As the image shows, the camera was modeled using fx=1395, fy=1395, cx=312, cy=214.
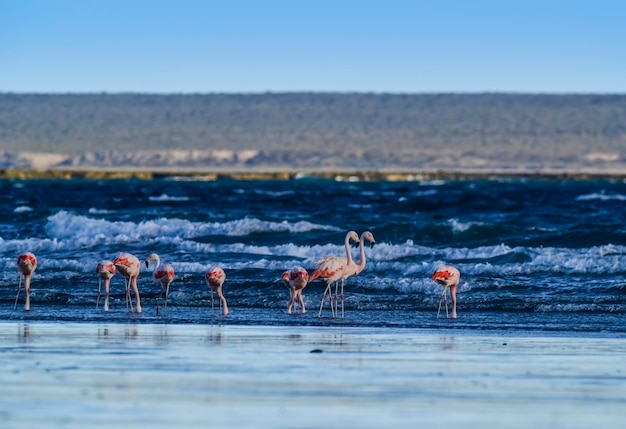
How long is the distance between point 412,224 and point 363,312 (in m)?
12.5

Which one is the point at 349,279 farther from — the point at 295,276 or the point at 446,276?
the point at 446,276

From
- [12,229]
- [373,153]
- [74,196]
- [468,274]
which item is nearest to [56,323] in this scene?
[468,274]

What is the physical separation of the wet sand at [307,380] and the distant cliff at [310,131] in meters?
118

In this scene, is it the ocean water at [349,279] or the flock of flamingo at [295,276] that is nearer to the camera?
the ocean water at [349,279]

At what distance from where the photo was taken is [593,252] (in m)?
23.1

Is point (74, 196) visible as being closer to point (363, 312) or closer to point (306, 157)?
point (363, 312)

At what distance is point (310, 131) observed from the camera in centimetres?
13812

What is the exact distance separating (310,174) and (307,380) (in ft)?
380

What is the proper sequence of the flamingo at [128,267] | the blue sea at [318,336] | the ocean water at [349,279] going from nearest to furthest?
the blue sea at [318,336] → the ocean water at [349,279] → the flamingo at [128,267]

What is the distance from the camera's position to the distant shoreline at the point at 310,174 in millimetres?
115106

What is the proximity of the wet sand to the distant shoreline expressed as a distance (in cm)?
9773

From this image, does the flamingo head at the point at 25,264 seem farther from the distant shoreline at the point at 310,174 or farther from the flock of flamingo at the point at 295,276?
the distant shoreline at the point at 310,174

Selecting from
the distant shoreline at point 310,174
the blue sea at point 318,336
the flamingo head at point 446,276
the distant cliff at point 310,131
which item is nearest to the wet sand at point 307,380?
the blue sea at point 318,336

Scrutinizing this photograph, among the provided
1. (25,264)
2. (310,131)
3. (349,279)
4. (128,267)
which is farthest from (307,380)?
(310,131)
